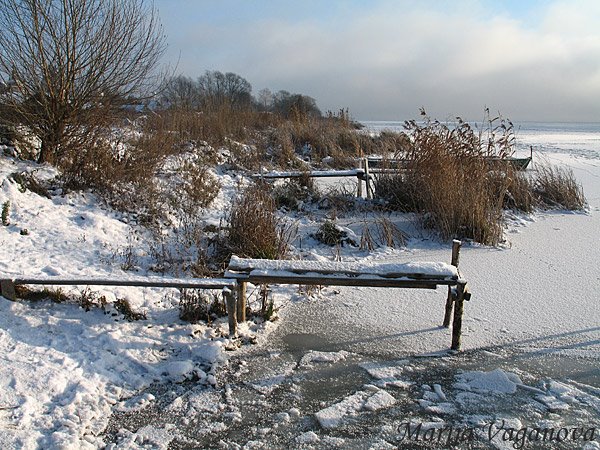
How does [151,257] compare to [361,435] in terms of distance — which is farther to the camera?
[151,257]

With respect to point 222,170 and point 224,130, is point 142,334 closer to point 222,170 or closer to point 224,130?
point 222,170

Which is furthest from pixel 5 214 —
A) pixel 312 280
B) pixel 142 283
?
pixel 312 280

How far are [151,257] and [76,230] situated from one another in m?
0.97

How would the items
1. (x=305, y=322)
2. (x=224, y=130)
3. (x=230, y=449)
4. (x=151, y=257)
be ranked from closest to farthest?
(x=230, y=449) → (x=305, y=322) → (x=151, y=257) → (x=224, y=130)

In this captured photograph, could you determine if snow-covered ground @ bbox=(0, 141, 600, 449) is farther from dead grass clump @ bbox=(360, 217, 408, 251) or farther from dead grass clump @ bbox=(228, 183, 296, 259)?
dead grass clump @ bbox=(360, 217, 408, 251)

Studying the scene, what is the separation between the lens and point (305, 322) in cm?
371

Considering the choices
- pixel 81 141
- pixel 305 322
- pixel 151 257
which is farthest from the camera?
pixel 81 141

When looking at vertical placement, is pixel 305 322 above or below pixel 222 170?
below

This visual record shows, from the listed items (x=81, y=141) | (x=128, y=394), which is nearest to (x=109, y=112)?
(x=81, y=141)

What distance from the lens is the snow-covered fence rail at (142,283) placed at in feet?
10.4

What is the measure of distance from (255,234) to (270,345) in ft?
5.55

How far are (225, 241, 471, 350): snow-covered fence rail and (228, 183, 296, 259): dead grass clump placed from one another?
4.53 feet

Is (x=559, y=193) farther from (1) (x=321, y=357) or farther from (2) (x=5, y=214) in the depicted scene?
(2) (x=5, y=214)
